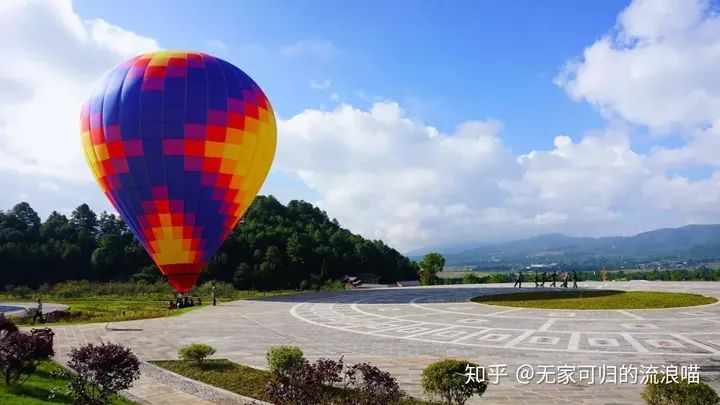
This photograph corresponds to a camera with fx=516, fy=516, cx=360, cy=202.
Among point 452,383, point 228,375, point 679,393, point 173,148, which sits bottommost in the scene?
point 228,375

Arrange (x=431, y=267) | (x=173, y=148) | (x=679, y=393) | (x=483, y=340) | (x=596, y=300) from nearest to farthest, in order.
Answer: (x=679, y=393) < (x=483, y=340) < (x=173, y=148) < (x=596, y=300) < (x=431, y=267)

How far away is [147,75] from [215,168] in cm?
592

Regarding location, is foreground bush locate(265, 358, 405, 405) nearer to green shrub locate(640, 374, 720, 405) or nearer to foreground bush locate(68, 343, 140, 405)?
foreground bush locate(68, 343, 140, 405)

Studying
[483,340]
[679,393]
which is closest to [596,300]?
[483,340]

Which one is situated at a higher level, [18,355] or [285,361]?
[18,355]

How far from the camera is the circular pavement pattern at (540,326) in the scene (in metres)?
19.3

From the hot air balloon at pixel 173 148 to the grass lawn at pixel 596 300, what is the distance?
20287mm

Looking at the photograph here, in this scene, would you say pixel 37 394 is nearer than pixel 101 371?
No

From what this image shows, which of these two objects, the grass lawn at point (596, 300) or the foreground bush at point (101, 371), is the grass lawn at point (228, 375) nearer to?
the foreground bush at point (101, 371)

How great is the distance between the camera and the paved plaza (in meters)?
14.3

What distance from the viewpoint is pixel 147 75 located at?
26875 mm

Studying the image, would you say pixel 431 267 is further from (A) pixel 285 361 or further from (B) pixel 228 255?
(A) pixel 285 361

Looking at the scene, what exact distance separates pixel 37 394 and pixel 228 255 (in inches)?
2515

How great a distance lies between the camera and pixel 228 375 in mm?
15703
